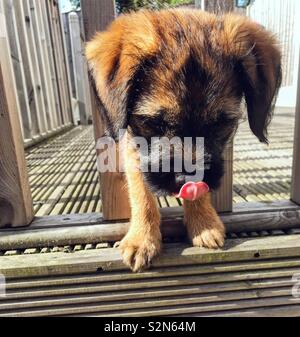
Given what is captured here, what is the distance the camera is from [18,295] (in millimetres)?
1412

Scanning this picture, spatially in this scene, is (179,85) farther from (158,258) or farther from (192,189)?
(158,258)

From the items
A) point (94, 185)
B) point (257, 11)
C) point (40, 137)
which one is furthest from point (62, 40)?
point (94, 185)

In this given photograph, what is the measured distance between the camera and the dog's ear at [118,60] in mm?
1314

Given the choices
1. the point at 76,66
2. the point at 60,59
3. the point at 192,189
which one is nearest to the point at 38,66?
the point at 60,59

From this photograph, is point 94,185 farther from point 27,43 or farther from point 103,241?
point 27,43

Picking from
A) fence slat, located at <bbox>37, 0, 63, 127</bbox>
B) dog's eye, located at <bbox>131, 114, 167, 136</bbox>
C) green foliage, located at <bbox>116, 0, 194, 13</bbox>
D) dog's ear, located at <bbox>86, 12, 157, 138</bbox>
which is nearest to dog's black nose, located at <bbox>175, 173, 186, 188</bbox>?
dog's eye, located at <bbox>131, 114, 167, 136</bbox>

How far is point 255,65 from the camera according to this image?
1432 mm

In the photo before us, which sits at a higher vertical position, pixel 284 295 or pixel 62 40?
pixel 62 40

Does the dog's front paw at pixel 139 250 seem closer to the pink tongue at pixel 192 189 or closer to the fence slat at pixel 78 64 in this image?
the pink tongue at pixel 192 189

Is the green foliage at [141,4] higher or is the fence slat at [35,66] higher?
the green foliage at [141,4]

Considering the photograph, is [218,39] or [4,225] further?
Answer: [4,225]

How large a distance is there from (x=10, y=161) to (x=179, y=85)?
835mm

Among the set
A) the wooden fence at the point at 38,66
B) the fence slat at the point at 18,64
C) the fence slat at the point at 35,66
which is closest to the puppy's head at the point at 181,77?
the wooden fence at the point at 38,66
